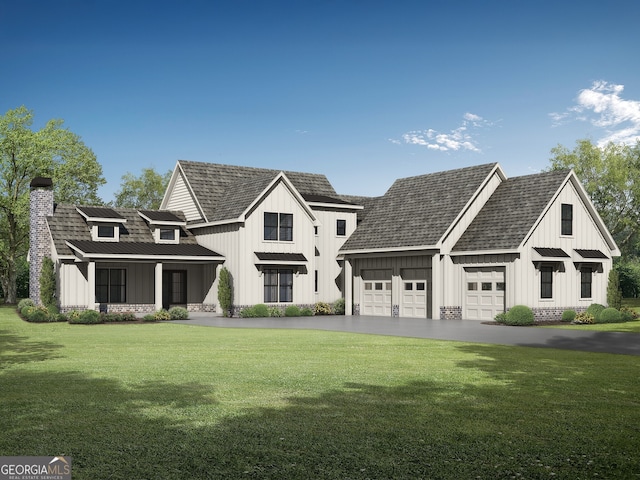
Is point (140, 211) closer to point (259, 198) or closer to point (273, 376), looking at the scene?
point (259, 198)

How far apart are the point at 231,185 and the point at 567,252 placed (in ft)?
65.8

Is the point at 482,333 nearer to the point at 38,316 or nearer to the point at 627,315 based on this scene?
the point at 627,315

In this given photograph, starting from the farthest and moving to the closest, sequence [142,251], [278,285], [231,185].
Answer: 1. [231,185]
2. [278,285]
3. [142,251]

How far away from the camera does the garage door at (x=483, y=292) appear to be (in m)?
35.1

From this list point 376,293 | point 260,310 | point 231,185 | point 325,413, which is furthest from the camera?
point 231,185

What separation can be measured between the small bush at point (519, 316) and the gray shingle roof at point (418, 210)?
5.73m

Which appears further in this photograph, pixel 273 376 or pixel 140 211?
pixel 140 211

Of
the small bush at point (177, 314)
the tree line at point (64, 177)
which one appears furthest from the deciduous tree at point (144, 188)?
the small bush at point (177, 314)

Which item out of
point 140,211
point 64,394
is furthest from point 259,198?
point 64,394

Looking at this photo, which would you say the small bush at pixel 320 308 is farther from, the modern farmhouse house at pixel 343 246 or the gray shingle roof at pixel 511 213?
the gray shingle roof at pixel 511 213

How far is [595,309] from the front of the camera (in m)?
34.8

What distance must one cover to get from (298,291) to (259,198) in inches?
226

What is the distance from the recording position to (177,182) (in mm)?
46375

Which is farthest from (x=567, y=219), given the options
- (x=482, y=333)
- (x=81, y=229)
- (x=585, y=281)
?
(x=81, y=229)
